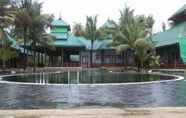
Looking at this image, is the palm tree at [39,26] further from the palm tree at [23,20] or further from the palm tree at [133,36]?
the palm tree at [133,36]

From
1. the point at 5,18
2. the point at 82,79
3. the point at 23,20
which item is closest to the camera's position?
the point at 82,79

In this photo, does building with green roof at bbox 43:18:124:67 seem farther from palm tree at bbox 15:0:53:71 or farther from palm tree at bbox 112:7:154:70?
palm tree at bbox 15:0:53:71

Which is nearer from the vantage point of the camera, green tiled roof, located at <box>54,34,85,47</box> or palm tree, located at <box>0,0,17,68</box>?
palm tree, located at <box>0,0,17,68</box>

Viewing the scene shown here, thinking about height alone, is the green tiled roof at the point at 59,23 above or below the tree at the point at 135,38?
above

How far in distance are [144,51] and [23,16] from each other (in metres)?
13.7

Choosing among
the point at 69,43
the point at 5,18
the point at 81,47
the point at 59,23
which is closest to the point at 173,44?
the point at 81,47

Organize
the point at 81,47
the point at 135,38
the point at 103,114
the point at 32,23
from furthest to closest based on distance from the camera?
the point at 81,47 → the point at 135,38 → the point at 32,23 → the point at 103,114

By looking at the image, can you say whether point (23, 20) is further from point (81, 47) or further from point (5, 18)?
point (81, 47)

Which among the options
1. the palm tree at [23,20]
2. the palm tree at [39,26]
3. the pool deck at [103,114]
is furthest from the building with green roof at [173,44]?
the pool deck at [103,114]

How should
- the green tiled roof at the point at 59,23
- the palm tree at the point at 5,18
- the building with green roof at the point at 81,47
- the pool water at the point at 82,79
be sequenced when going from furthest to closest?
the green tiled roof at the point at 59,23 → the building with green roof at the point at 81,47 → the palm tree at the point at 5,18 → the pool water at the point at 82,79

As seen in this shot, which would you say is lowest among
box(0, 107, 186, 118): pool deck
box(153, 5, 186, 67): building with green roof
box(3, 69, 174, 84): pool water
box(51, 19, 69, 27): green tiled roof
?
box(0, 107, 186, 118): pool deck

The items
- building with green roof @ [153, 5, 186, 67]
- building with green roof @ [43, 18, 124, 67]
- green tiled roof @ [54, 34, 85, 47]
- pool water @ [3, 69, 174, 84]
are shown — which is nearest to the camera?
pool water @ [3, 69, 174, 84]

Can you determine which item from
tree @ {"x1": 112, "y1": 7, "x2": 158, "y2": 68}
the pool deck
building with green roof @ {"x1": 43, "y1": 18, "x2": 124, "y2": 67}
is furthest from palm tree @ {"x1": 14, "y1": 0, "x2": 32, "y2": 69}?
the pool deck

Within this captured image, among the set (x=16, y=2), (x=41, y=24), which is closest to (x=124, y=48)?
(x=41, y=24)
